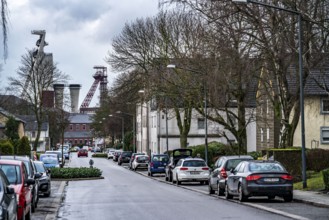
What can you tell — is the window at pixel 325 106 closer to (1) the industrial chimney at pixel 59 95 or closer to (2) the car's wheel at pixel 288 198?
(1) the industrial chimney at pixel 59 95

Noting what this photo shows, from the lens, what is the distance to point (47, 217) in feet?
63.0

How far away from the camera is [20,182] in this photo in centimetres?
1672

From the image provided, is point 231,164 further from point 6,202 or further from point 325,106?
point 325,106

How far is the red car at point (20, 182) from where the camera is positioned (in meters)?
15.4

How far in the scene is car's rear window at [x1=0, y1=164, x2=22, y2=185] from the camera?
16.8 metres

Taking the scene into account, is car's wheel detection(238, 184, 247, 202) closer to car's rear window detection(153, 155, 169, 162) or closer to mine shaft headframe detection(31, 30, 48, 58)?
car's rear window detection(153, 155, 169, 162)

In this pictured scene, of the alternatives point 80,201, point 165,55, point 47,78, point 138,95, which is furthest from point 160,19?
point 80,201

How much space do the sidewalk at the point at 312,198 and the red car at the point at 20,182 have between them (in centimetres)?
911

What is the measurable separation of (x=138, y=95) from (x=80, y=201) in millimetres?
38641

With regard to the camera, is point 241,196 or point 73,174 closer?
point 241,196

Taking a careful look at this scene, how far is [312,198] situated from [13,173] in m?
11.1

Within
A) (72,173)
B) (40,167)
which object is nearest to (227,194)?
(40,167)

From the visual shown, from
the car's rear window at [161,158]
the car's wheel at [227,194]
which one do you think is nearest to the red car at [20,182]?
the car's wheel at [227,194]

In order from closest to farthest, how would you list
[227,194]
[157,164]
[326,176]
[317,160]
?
[326,176]
[227,194]
[317,160]
[157,164]
